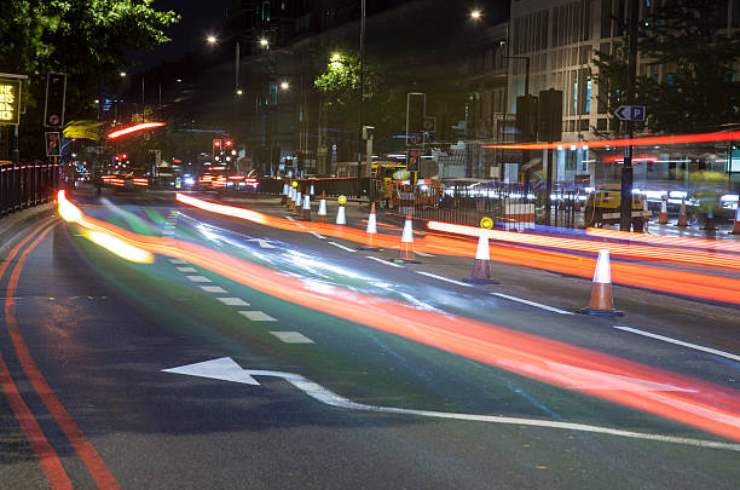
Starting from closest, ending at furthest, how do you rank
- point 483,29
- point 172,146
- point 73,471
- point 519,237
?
1. point 73,471
2. point 519,237
3. point 483,29
4. point 172,146

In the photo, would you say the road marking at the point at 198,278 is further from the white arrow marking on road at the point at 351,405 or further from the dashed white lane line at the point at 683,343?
the white arrow marking on road at the point at 351,405

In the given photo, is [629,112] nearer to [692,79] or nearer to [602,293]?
[602,293]

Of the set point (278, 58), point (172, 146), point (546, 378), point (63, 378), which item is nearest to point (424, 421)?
point (546, 378)

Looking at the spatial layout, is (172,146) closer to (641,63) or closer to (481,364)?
(641,63)

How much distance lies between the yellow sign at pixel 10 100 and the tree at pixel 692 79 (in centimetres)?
2281

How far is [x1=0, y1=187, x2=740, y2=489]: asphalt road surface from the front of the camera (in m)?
6.38

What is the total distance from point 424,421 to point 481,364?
2520mm

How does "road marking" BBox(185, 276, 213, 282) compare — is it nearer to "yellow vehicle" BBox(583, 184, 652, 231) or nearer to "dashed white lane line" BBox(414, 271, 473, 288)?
"dashed white lane line" BBox(414, 271, 473, 288)

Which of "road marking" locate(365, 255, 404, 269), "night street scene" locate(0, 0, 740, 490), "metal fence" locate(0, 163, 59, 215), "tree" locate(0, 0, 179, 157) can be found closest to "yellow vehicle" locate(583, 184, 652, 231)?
"night street scene" locate(0, 0, 740, 490)

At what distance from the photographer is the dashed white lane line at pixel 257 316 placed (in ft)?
42.2

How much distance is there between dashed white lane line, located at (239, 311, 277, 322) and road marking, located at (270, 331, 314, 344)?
983 mm

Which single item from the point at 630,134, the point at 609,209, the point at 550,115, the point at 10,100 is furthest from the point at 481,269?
the point at 609,209

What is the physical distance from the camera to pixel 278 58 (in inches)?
4690

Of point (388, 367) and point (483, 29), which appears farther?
point (483, 29)
